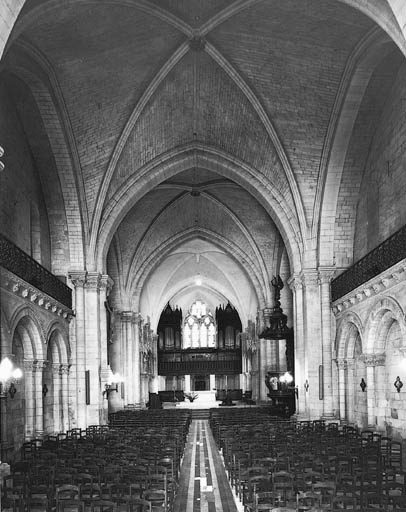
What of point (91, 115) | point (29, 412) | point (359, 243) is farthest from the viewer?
point (359, 243)

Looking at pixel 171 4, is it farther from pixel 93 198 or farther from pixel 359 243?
pixel 359 243

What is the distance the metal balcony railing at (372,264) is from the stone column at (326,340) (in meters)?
0.30

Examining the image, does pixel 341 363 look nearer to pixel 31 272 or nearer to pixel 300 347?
pixel 300 347

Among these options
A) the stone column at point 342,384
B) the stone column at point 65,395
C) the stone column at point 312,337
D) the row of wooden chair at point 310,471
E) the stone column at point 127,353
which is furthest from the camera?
the stone column at point 127,353

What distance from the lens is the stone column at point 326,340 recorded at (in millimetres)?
25828

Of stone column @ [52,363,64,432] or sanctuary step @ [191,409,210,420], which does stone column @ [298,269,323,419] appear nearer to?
stone column @ [52,363,64,432]

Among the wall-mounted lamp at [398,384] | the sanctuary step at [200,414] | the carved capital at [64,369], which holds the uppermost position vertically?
the carved capital at [64,369]

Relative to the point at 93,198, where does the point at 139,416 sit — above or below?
below

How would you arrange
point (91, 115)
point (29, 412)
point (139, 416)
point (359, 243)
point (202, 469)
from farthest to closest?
point (139, 416) < point (359, 243) < point (91, 115) < point (29, 412) < point (202, 469)

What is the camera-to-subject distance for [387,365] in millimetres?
21359

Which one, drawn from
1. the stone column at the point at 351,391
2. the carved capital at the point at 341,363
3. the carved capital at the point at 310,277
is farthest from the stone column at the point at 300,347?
the stone column at the point at 351,391

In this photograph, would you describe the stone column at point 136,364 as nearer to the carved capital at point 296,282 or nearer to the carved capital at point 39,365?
the carved capital at point 296,282

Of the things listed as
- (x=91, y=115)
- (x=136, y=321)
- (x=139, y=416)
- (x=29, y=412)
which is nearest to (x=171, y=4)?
(x=91, y=115)

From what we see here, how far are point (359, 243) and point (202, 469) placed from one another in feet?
36.7
